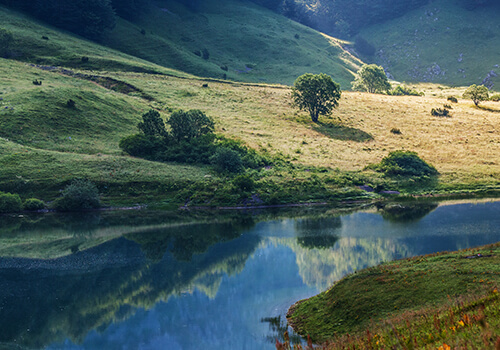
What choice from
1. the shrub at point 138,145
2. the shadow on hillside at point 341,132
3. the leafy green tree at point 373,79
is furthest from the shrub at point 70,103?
the leafy green tree at point 373,79

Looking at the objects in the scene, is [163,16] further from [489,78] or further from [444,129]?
[489,78]

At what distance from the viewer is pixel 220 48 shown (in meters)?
180

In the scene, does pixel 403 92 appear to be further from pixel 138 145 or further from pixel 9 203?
pixel 9 203

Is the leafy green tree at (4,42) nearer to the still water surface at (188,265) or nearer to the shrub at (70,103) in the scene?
the shrub at (70,103)

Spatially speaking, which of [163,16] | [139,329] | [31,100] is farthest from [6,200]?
[163,16]

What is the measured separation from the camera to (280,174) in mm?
68812

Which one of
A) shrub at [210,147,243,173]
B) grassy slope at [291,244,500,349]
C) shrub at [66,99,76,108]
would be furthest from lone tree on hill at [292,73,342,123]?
grassy slope at [291,244,500,349]

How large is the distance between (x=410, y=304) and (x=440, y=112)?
317ft

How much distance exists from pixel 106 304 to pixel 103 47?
132 m

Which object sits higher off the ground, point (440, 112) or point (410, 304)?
point (440, 112)

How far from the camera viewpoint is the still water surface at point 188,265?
25.9m

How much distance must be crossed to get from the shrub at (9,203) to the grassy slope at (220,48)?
95023 mm

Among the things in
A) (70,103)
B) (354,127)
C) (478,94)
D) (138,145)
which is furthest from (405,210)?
(478,94)

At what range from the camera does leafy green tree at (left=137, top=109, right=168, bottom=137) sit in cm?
7625
